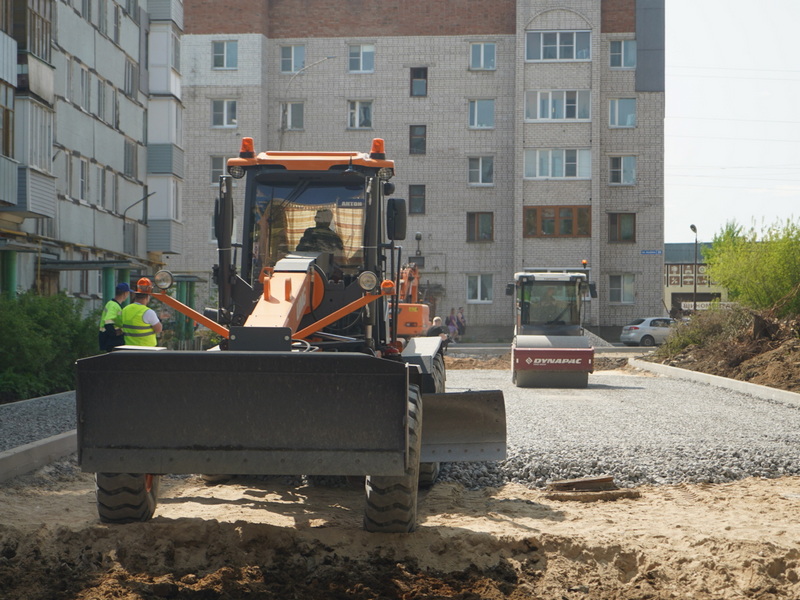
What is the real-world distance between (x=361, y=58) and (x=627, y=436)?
40.2m

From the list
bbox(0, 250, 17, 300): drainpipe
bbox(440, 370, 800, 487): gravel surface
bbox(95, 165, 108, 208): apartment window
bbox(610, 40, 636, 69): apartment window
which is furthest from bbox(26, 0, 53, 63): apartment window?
bbox(610, 40, 636, 69): apartment window

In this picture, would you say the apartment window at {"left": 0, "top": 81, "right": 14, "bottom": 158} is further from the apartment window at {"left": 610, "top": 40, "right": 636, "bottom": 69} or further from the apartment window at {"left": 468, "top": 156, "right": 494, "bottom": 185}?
the apartment window at {"left": 610, "top": 40, "right": 636, "bottom": 69}

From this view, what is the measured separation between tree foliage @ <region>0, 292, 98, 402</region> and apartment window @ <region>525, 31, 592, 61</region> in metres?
33.8

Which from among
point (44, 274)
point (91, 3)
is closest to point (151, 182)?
point (91, 3)

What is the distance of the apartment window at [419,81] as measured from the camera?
49656 mm

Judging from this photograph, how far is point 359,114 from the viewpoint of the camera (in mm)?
49938

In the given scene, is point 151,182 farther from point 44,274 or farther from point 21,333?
point 21,333

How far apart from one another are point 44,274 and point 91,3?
8864 millimetres

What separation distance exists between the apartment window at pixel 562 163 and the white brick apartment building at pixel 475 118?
0.07m

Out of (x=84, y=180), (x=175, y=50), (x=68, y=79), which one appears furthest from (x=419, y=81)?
(x=68, y=79)

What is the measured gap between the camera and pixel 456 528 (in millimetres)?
7371

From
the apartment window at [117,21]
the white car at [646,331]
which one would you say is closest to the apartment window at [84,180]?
the apartment window at [117,21]

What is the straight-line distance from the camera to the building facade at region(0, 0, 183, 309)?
23250 mm

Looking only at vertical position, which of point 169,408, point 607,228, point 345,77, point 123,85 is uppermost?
point 345,77
